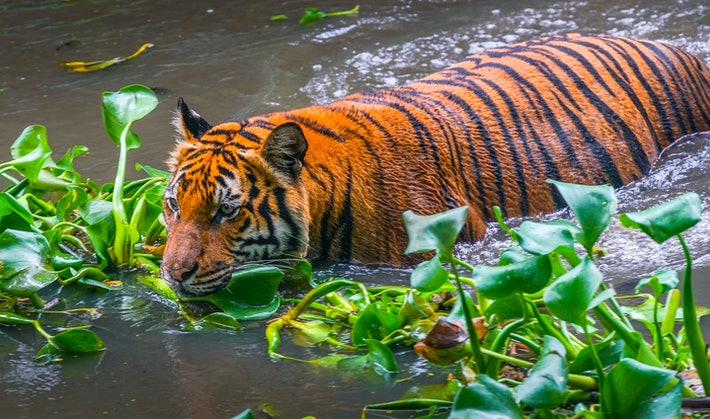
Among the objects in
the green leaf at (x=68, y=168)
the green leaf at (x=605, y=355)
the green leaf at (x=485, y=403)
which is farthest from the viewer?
the green leaf at (x=68, y=168)

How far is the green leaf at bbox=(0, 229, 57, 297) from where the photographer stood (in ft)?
12.6

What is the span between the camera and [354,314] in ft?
12.1

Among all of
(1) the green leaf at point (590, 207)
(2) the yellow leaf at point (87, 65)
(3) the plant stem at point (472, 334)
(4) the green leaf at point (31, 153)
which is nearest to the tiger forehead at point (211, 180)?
(4) the green leaf at point (31, 153)

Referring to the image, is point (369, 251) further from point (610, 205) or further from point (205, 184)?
point (610, 205)

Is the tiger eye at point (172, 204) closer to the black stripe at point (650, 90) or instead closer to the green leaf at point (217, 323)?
the green leaf at point (217, 323)

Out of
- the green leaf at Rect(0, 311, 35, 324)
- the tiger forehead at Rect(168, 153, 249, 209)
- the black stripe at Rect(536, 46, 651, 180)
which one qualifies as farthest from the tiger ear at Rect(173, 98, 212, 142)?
the black stripe at Rect(536, 46, 651, 180)

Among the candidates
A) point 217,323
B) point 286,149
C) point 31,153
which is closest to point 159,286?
point 217,323

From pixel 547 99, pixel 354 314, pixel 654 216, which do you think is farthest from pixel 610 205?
pixel 547 99

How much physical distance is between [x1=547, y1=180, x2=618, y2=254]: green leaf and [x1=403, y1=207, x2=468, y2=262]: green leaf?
28 cm

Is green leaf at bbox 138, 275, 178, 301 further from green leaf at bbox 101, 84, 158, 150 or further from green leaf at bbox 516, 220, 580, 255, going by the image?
green leaf at bbox 516, 220, 580, 255

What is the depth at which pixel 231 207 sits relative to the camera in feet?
13.1

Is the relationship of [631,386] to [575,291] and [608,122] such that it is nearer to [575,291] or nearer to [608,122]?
[575,291]

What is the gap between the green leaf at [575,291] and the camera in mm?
2518

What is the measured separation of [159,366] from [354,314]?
2.36 feet
